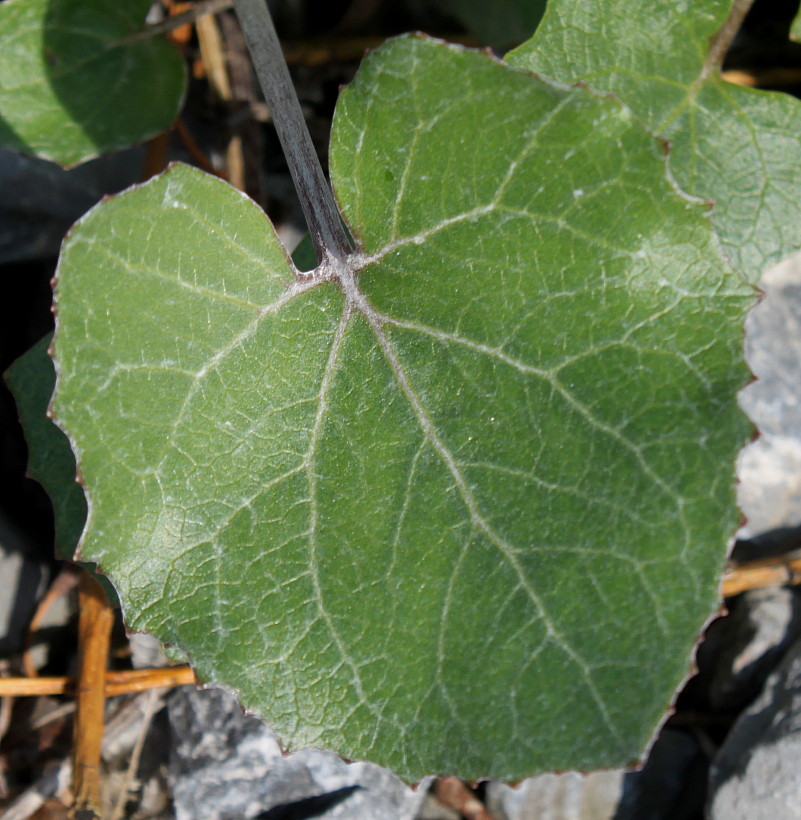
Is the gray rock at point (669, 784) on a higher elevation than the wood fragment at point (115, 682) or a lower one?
lower

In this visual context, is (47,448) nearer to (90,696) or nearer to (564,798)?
(90,696)

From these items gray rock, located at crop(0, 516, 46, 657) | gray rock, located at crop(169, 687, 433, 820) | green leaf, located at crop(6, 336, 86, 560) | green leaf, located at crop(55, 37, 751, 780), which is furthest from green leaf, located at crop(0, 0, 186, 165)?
gray rock, located at crop(169, 687, 433, 820)

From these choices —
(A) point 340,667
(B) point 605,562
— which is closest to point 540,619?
(B) point 605,562

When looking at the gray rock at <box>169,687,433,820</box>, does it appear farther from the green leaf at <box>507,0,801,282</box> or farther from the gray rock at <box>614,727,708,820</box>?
the green leaf at <box>507,0,801,282</box>

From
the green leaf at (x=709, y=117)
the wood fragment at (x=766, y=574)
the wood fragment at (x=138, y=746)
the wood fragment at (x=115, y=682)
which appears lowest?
the wood fragment at (x=138, y=746)

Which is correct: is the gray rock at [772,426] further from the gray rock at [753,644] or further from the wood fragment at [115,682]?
the wood fragment at [115,682]

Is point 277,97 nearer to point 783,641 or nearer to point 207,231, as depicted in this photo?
point 207,231

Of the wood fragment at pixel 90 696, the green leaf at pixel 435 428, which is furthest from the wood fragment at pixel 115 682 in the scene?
the green leaf at pixel 435 428
